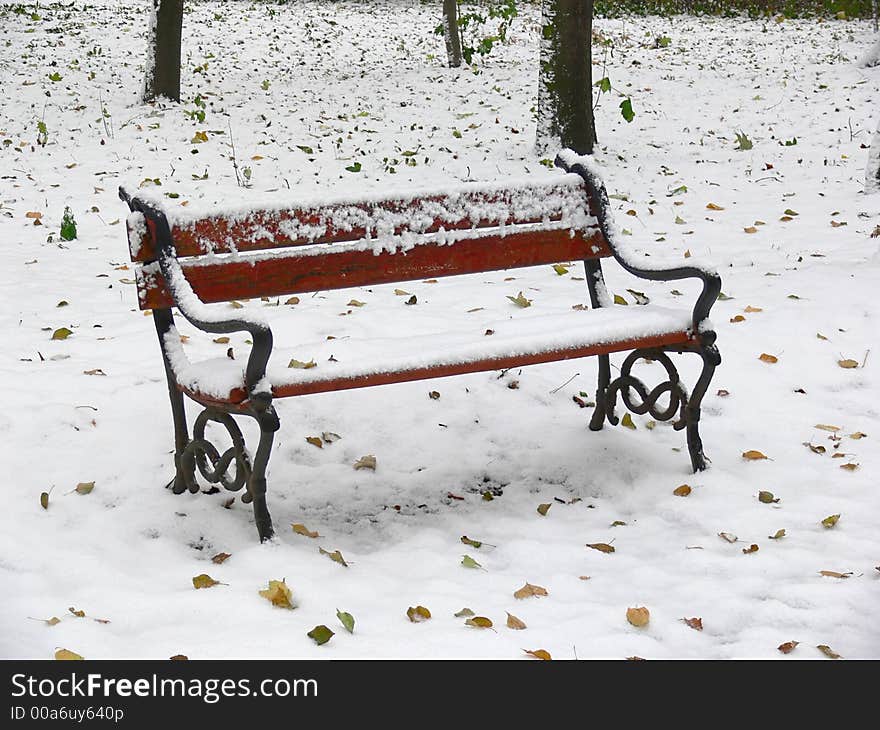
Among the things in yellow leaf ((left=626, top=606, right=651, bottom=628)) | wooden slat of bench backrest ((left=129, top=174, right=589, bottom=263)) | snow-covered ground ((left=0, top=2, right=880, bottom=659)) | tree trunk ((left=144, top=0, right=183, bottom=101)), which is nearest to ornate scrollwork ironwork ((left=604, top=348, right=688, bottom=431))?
snow-covered ground ((left=0, top=2, right=880, bottom=659))

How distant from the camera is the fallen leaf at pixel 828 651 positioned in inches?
102

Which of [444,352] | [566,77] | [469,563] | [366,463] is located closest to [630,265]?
[444,352]

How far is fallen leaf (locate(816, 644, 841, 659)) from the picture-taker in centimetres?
260

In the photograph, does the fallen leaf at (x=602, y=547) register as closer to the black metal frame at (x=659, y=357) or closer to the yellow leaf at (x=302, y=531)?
the black metal frame at (x=659, y=357)

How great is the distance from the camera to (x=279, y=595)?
286cm

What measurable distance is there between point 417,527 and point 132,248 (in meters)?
1.39

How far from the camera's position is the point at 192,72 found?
40.9ft

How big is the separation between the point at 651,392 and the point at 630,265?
51 centimetres

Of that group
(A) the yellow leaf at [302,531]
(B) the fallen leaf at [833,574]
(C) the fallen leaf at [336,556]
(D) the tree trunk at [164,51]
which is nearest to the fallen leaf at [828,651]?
(B) the fallen leaf at [833,574]

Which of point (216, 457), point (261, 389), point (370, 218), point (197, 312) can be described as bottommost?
point (216, 457)

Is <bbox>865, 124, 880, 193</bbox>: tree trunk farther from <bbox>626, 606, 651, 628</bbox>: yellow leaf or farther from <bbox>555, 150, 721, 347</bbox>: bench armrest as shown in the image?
<bbox>626, 606, 651, 628</bbox>: yellow leaf

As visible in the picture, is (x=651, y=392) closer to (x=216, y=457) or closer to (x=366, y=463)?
(x=366, y=463)
